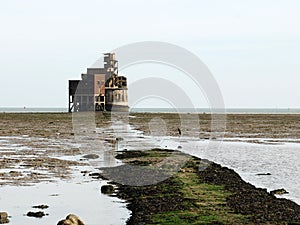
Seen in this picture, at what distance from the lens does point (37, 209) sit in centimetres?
2098

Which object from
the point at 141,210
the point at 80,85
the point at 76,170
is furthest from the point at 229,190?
the point at 80,85

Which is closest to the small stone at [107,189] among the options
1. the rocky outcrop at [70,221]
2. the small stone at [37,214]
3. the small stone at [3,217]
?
the small stone at [37,214]

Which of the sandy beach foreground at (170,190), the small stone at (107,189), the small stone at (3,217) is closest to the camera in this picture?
the small stone at (3,217)

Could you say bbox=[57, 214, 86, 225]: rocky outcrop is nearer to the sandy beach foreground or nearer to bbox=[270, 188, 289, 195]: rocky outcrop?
the sandy beach foreground

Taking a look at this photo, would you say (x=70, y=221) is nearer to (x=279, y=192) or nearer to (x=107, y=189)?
(x=107, y=189)

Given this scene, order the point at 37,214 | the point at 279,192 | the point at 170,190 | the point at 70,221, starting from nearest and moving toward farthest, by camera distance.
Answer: the point at 70,221
the point at 37,214
the point at 170,190
the point at 279,192

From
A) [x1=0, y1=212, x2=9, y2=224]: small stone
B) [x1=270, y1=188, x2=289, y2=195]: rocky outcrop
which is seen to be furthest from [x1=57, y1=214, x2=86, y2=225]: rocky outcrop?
[x1=270, y1=188, x2=289, y2=195]: rocky outcrop

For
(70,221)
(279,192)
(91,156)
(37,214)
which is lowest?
(37,214)

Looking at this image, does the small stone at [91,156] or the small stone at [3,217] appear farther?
the small stone at [91,156]

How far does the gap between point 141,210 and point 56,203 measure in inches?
153

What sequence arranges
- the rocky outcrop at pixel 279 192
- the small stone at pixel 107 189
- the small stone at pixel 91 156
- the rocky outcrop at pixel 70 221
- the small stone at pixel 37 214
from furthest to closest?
the small stone at pixel 91 156, the rocky outcrop at pixel 279 192, the small stone at pixel 107 189, the small stone at pixel 37 214, the rocky outcrop at pixel 70 221

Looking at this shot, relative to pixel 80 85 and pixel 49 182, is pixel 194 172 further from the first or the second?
pixel 80 85

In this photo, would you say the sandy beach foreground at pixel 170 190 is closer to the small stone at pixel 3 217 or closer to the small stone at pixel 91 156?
the small stone at pixel 91 156

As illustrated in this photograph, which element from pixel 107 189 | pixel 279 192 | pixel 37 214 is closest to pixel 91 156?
pixel 107 189
